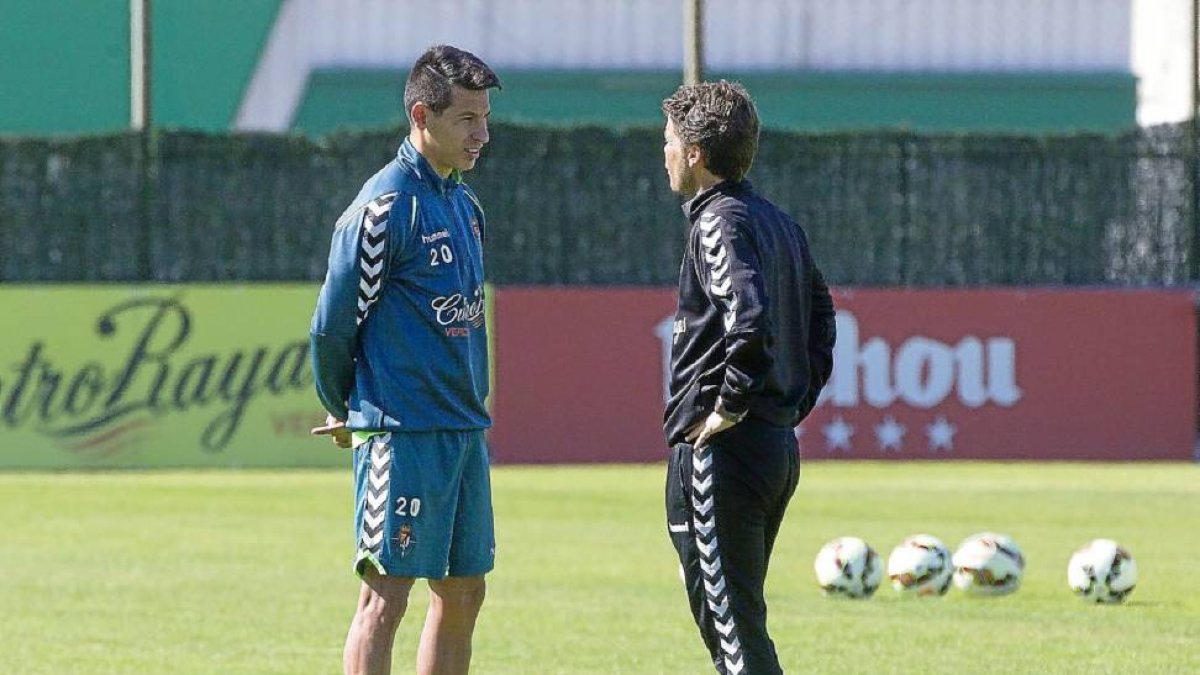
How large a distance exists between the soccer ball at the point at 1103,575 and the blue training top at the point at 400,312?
553 cm

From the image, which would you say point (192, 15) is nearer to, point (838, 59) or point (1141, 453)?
point (838, 59)

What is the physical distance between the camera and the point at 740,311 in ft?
22.7

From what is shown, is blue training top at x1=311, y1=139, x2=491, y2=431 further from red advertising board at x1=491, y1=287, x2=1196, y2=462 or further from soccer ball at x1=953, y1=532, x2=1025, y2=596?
red advertising board at x1=491, y1=287, x2=1196, y2=462

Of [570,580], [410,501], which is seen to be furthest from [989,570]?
[410,501]

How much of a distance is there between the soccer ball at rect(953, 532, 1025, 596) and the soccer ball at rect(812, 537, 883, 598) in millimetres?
389

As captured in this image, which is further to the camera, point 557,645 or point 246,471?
point 246,471

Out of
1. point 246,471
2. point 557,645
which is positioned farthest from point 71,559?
point 246,471

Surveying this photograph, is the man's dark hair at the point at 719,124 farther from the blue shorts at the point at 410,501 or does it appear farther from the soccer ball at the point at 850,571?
the soccer ball at the point at 850,571

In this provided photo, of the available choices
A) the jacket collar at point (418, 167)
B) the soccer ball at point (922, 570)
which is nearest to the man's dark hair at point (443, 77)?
the jacket collar at point (418, 167)

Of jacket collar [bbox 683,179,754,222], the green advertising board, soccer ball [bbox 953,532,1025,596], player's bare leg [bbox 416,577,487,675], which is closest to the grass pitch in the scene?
soccer ball [bbox 953,532,1025,596]

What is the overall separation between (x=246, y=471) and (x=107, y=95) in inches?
462

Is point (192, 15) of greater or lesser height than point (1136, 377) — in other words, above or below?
above

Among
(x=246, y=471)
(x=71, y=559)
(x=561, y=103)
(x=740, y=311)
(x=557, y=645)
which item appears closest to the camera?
(x=740, y=311)

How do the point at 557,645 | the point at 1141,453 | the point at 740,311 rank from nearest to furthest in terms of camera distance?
the point at 740,311, the point at 557,645, the point at 1141,453
